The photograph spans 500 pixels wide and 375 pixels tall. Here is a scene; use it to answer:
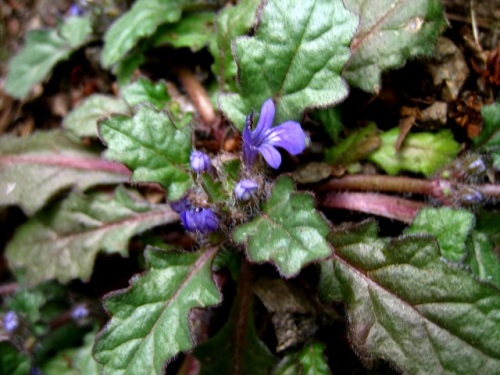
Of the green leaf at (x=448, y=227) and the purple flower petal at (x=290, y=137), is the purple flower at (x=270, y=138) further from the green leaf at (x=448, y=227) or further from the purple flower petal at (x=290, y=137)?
the green leaf at (x=448, y=227)

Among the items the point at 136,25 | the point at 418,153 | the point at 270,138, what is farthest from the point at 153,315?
the point at 136,25

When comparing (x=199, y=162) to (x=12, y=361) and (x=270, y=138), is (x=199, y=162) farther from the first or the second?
(x=12, y=361)

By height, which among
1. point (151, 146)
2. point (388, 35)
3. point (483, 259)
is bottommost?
point (483, 259)

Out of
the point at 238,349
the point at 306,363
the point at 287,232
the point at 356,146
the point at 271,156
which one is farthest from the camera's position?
the point at 356,146

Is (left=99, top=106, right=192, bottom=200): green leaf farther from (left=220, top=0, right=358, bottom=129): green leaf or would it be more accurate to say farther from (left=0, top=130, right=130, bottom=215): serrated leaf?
(left=0, top=130, right=130, bottom=215): serrated leaf

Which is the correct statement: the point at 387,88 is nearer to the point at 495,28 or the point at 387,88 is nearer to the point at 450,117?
the point at 450,117

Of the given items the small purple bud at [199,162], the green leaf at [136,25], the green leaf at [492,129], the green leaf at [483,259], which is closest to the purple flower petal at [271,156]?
the small purple bud at [199,162]

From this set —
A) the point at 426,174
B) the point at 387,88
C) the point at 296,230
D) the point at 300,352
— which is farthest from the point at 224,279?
the point at 387,88
